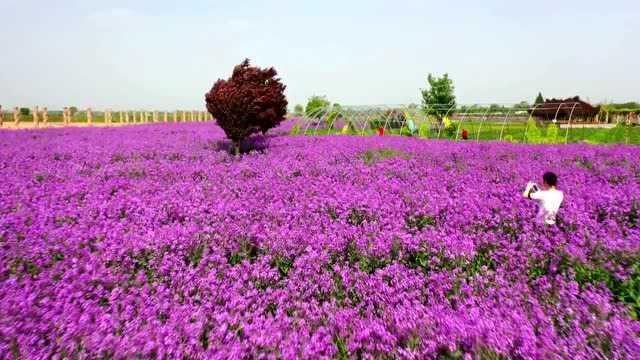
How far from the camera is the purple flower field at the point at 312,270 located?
6.63ft

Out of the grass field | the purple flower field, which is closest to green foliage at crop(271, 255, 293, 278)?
the purple flower field

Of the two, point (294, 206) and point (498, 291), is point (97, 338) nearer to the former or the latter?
point (498, 291)

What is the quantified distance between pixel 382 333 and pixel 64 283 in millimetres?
2366

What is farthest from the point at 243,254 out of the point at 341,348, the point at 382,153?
the point at 382,153

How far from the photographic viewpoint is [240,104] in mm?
Answer: 11742

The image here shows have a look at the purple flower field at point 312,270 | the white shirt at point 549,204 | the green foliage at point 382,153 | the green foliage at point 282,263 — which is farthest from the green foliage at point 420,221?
the green foliage at point 382,153

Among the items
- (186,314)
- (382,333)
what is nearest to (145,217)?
(186,314)

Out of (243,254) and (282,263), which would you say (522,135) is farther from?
(243,254)

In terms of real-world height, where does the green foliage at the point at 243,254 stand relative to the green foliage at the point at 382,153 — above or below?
below

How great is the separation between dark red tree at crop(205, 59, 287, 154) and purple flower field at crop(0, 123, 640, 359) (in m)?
5.12

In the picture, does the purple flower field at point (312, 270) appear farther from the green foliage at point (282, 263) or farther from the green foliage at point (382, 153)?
the green foliage at point (382, 153)

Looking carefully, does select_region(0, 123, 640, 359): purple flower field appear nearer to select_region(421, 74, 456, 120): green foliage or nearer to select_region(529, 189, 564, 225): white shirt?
select_region(529, 189, 564, 225): white shirt

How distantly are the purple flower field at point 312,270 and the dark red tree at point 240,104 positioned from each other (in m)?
5.12

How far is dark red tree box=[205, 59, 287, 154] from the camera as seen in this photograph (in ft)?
38.6
